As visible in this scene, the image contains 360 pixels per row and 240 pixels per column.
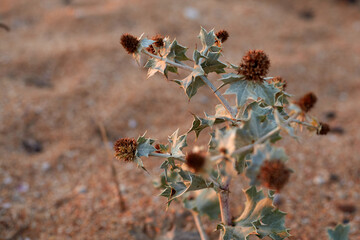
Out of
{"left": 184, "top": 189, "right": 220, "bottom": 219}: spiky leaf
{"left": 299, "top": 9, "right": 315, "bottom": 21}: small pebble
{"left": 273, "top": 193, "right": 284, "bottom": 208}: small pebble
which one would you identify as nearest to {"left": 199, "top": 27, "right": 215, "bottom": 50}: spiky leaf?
{"left": 184, "top": 189, "right": 220, "bottom": 219}: spiky leaf

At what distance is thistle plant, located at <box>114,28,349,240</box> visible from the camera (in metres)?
0.84

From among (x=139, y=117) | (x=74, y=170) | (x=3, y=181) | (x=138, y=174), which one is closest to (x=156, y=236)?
→ (x=138, y=174)

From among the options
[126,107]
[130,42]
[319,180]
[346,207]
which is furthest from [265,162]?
[126,107]

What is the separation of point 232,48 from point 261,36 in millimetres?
553

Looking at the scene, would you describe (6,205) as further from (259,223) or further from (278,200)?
(278,200)

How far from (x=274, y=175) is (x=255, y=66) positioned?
43 centimetres

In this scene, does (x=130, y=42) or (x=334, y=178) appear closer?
(x=130, y=42)

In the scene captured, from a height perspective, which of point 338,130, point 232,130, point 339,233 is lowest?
point 339,233

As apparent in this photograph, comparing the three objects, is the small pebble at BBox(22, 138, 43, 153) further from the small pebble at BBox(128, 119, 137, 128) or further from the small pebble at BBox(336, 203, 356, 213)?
the small pebble at BBox(336, 203, 356, 213)

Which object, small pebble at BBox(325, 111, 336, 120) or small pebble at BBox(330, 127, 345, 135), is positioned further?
small pebble at BBox(325, 111, 336, 120)

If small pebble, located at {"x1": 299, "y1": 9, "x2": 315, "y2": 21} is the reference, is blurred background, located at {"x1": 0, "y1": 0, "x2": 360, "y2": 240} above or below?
below

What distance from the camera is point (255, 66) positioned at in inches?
41.3

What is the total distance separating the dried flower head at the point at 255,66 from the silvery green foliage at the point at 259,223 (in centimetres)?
47

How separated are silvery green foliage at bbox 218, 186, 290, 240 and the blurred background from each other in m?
0.45
